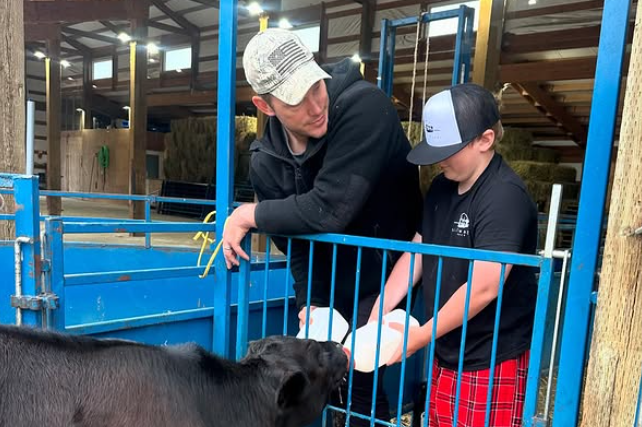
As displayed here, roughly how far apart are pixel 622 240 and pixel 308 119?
98cm

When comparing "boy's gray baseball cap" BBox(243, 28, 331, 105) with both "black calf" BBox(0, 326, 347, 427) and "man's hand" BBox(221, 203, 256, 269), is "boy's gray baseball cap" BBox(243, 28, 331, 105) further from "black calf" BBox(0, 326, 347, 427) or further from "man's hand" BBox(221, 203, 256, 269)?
"black calf" BBox(0, 326, 347, 427)

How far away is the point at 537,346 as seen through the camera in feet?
4.77

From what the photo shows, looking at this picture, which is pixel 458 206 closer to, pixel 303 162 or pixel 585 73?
pixel 303 162

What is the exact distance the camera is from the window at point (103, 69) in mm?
16266

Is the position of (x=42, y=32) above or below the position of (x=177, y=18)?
below

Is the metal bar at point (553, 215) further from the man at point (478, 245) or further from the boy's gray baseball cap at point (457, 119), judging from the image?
the boy's gray baseball cap at point (457, 119)

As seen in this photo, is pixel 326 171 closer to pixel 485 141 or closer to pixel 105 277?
pixel 485 141

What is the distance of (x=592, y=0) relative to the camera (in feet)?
21.3

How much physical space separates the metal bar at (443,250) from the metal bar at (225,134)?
490 mm

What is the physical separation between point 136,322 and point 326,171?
3.34 feet

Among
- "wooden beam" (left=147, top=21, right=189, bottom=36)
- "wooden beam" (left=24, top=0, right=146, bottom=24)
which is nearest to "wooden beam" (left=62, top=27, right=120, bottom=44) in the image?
"wooden beam" (left=147, top=21, right=189, bottom=36)

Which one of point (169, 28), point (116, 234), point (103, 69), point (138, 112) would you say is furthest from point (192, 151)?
point (116, 234)

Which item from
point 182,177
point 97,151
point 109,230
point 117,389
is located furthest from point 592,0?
point 97,151

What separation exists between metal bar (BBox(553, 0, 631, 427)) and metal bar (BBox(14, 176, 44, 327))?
1.68m
